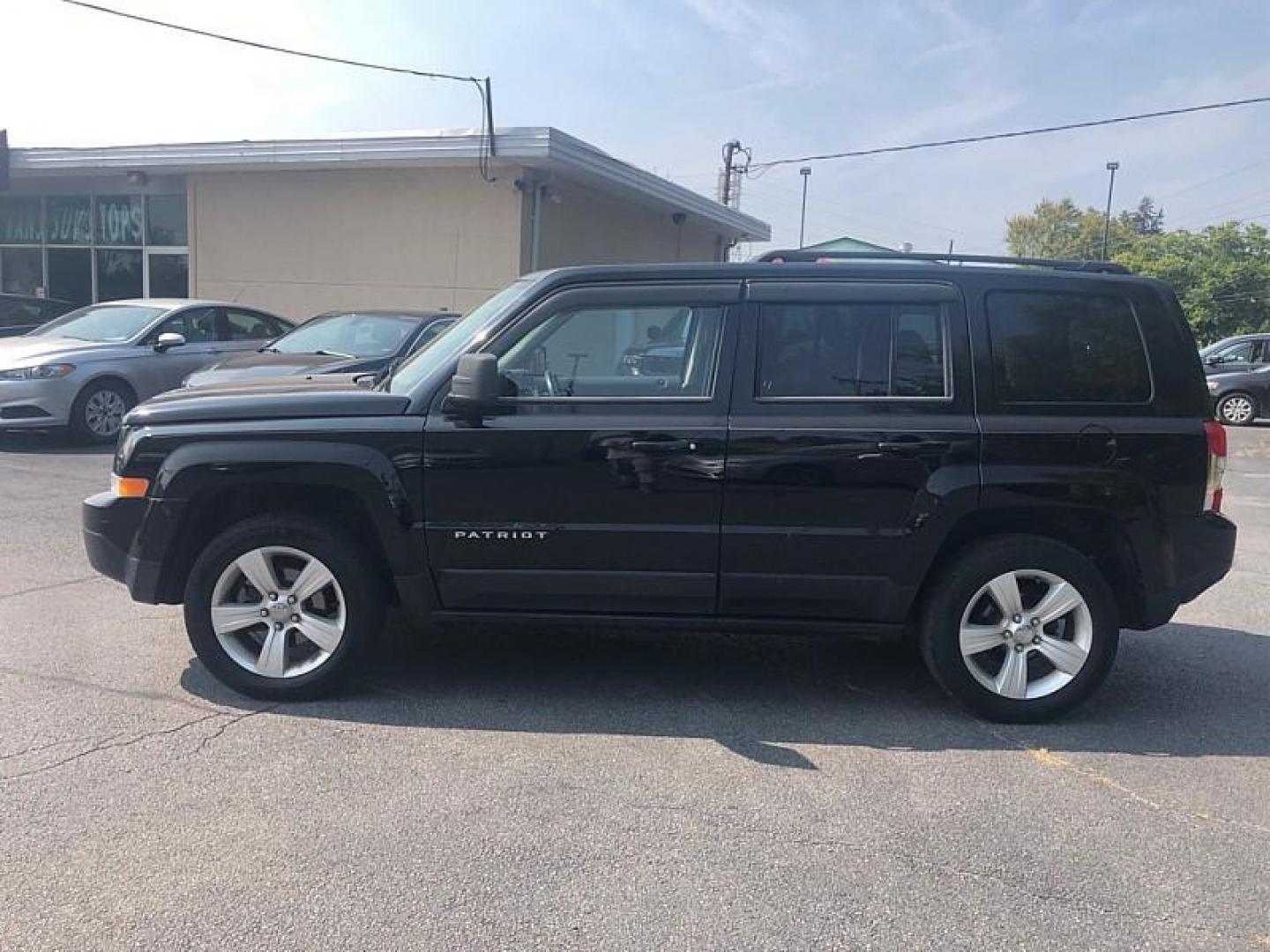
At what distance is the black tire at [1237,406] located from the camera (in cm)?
1817

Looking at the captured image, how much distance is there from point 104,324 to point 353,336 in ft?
10.7

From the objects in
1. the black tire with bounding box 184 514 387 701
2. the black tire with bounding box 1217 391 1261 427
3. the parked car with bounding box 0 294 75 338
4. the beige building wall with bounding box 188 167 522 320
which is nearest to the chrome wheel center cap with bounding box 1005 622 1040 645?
the black tire with bounding box 184 514 387 701

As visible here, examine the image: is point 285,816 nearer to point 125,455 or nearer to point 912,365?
point 125,455

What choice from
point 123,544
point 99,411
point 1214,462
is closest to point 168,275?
point 99,411

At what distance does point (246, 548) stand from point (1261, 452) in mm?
15023

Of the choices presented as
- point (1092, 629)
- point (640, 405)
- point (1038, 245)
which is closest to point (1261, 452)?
point (1092, 629)

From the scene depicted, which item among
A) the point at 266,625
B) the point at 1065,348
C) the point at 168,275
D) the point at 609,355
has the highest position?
the point at 168,275

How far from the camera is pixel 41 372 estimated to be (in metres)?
9.75

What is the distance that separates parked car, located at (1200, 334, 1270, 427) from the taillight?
16.0 m

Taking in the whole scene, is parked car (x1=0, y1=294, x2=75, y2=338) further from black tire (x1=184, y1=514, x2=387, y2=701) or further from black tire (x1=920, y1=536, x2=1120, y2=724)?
black tire (x1=920, y1=536, x2=1120, y2=724)

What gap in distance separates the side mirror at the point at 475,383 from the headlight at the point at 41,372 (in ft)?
25.1

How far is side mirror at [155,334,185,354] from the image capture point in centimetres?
1034

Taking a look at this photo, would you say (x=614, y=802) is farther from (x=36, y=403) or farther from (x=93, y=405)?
(x=93, y=405)

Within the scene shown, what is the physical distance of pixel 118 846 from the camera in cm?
302
